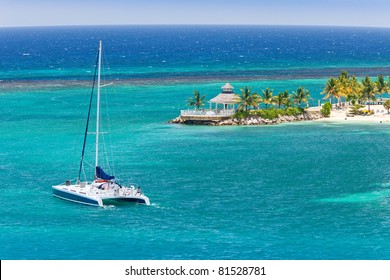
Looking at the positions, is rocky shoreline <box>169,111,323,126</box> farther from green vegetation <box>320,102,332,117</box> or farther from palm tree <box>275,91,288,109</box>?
green vegetation <box>320,102,332,117</box>

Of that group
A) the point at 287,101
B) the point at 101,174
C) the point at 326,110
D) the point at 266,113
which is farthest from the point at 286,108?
the point at 101,174

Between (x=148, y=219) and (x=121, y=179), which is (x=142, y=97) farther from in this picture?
(x=148, y=219)

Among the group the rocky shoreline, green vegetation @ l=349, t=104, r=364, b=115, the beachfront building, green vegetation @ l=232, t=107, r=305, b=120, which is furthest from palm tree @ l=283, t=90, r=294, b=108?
green vegetation @ l=349, t=104, r=364, b=115

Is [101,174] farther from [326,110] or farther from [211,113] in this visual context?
[326,110]

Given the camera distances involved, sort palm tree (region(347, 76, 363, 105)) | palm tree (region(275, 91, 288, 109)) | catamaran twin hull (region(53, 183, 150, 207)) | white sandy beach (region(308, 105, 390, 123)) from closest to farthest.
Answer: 1. catamaran twin hull (region(53, 183, 150, 207))
2. white sandy beach (region(308, 105, 390, 123))
3. palm tree (region(275, 91, 288, 109))
4. palm tree (region(347, 76, 363, 105))

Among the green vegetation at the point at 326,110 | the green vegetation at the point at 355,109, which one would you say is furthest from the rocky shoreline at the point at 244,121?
the green vegetation at the point at 355,109

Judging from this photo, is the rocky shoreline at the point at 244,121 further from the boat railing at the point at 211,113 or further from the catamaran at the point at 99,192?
the catamaran at the point at 99,192

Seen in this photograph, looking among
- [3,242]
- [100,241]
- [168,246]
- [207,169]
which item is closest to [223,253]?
[168,246]
